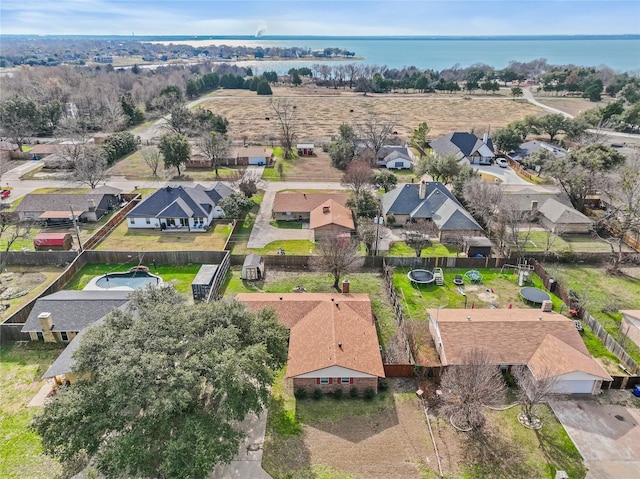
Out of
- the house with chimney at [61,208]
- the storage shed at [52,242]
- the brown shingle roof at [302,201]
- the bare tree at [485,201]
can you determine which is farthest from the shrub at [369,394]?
the house with chimney at [61,208]

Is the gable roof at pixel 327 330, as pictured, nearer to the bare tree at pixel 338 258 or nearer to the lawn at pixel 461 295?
the bare tree at pixel 338 258

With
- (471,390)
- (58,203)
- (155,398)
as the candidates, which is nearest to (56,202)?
(58,203)

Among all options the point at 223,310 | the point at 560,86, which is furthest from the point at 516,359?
the point at 560,86

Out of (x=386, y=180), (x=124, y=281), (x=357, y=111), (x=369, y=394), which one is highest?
(x=357, y=111)

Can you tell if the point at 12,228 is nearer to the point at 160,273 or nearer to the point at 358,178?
the point at 160,273

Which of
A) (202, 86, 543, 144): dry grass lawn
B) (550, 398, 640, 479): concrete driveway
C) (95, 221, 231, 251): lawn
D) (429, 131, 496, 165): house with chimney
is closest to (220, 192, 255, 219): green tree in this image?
(95, 221, 231, 251): lawn

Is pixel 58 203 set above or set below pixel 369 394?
above
